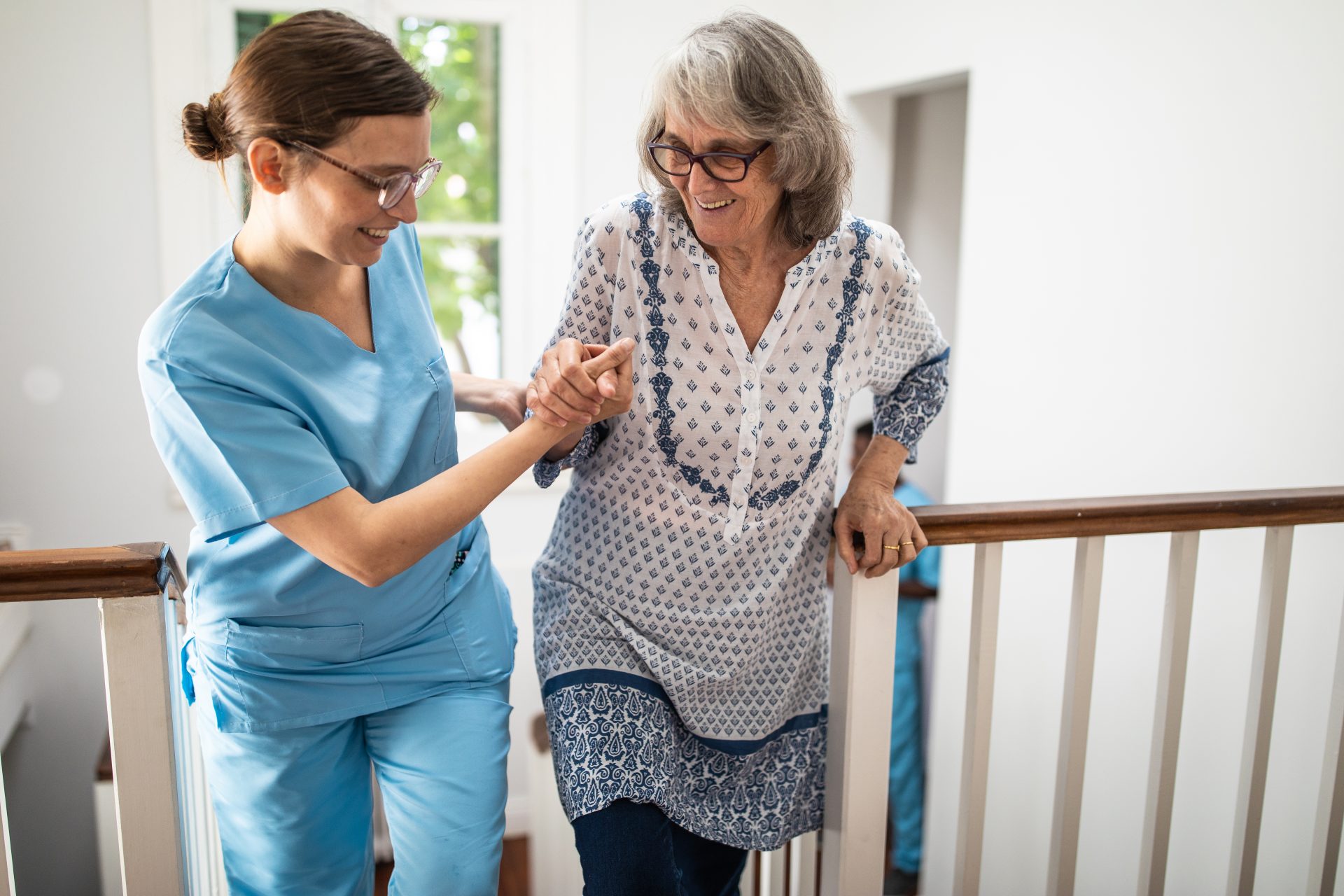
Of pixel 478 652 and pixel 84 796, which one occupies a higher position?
pixel 478 652

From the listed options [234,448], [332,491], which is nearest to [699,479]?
[332,491]

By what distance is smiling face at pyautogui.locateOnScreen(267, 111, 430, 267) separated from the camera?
1.20 m

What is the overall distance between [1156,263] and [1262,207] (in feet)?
1.08

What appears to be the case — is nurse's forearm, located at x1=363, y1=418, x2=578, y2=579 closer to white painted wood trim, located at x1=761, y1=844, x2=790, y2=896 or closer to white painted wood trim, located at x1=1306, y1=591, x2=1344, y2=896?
white painted wood trim, located at x1=761, y1=844, x2=790, y2=896

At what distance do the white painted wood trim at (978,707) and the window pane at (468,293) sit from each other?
2.86 metres

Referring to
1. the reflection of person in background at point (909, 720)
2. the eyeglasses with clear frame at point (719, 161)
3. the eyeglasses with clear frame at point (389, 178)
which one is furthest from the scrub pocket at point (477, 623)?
the reflection of person in background at point (909, 720)

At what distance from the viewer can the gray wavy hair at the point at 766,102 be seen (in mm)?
1328

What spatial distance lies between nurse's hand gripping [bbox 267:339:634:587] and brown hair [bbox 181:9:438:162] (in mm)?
383

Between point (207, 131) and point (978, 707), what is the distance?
1.35 meters

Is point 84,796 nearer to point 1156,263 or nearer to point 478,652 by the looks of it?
point 478,652

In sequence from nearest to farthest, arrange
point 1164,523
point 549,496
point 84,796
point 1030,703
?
point 1164,523, point 1030,703, point 84,796, point 549,496

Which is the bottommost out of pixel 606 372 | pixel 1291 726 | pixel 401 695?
pixel 1291 726

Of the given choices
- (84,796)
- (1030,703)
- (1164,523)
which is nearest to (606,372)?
(1164,523)

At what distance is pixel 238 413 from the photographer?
1189mm
